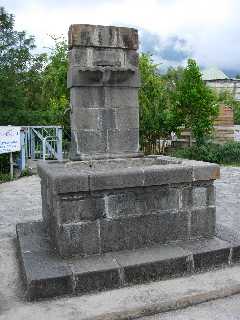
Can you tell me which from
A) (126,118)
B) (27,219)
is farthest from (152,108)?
(126,118)

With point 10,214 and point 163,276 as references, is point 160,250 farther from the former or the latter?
point 10,214

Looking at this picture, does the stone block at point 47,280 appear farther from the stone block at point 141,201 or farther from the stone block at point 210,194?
the stone block at point 210,194

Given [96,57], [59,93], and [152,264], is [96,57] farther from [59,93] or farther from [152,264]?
[59,93]

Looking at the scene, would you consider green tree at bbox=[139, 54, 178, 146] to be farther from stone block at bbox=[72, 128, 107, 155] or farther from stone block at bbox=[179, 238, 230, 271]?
stone block at bbox=[179, 238, 230, 271]

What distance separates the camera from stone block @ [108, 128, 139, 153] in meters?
5.81

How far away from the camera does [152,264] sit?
4.16 m

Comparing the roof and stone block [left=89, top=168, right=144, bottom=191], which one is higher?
the roof

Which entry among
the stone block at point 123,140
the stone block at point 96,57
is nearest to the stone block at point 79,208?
the stone block at point 123,140

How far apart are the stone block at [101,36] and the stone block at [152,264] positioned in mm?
2851

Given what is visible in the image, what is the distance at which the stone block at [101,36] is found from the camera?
5.54 meters

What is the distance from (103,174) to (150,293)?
124 centimetres

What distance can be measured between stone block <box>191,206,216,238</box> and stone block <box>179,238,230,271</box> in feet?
0.54

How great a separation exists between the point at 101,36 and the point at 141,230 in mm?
2711

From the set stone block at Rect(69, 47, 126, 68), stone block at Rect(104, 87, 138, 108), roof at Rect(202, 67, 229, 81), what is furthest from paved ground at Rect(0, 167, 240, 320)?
roof at Rect(202, 67, 229, 81)
